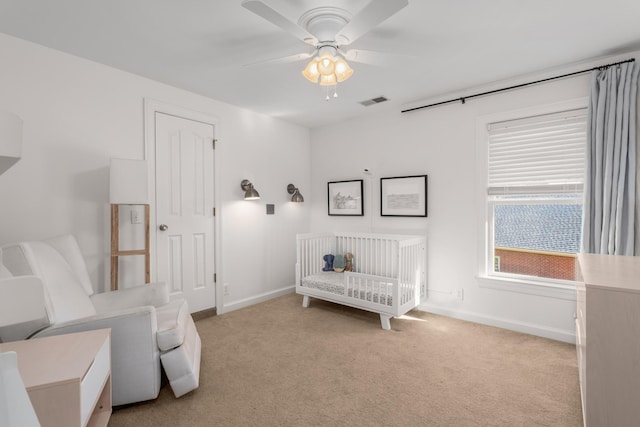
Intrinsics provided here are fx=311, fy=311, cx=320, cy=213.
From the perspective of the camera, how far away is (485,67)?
2.59 metres

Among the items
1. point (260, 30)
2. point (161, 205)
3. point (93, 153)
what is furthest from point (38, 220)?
point (260, 30)

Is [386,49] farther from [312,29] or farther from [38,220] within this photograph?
[38,220]

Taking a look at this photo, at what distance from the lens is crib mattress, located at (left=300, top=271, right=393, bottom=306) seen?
288 cm

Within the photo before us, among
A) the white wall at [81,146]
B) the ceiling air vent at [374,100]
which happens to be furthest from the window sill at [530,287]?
the white wall at [81,146]

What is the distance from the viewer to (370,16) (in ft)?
→ 4.91

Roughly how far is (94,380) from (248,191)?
2.40 metres

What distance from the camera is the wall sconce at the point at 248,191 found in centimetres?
349

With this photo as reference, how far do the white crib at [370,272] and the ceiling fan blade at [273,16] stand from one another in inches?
77.2

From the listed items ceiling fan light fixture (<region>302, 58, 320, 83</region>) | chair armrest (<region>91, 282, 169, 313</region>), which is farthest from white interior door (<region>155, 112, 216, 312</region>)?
ceiling fan light fixture (<region>302, 58, 320, 83</region>)

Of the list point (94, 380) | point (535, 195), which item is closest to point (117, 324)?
point (94, 380)

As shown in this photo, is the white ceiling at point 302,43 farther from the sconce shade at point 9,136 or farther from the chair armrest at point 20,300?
the chair armrest at point 20,300

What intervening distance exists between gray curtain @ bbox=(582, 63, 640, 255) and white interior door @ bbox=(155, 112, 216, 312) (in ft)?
11.1

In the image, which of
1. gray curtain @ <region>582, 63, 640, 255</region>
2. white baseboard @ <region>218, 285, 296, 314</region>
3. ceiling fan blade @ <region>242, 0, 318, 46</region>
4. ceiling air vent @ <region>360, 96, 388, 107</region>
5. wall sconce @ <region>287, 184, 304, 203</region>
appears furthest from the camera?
wall sconce @ <region>287, 184, 304, 203</region>

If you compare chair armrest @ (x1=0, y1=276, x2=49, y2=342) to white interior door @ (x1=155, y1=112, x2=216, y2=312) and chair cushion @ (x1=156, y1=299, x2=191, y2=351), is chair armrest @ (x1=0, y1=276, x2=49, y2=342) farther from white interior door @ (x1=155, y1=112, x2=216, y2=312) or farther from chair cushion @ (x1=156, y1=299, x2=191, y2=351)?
white interior door @ (x1=155, y1=112, x2=216, y2=312)
